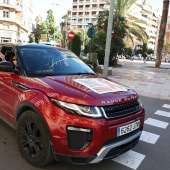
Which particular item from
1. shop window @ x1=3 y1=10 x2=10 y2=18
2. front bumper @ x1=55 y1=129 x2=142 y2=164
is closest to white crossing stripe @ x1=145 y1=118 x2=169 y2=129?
front bumper @ x1=55 y1=129 x2=142 y2=164

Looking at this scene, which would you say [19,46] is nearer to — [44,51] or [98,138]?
[44,51]

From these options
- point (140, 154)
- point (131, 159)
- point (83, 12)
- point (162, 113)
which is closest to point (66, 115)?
point (131, 159)

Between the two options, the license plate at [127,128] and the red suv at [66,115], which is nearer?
the red suv at [66,115]

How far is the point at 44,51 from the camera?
3.96 metres

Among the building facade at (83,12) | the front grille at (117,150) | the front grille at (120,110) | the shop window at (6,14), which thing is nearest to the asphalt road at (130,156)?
the front grille at (117,150)

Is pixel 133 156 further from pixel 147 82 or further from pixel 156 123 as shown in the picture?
pixel 147 82

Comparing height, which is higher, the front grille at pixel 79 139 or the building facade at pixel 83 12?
the building facade at pixel 83 12

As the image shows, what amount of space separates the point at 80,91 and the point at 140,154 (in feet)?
5.43

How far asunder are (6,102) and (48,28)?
74154 mm

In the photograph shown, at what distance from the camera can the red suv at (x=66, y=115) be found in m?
2.52

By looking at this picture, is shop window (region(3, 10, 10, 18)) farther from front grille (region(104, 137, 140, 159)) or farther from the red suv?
front grille (region(104, 137, 140, 159))

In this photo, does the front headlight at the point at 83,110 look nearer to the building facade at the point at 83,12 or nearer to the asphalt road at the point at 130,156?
the asphalt road at the point at 130,156

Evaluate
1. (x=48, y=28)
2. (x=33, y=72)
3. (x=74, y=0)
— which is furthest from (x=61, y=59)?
(x=74, y=0)

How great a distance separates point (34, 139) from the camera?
113 inches
